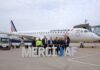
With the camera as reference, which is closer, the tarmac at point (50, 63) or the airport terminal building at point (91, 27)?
the tarmac at point (50, 63)

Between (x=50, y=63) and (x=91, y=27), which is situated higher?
(x=91, y=27)

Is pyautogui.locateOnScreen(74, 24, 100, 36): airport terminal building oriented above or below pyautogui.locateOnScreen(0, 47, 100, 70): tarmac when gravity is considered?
above

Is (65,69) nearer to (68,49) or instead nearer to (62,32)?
(68,49)

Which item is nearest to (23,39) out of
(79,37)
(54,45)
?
(79,37)

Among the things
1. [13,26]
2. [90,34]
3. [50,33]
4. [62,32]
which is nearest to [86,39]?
[90,34]

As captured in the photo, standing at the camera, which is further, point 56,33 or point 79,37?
point 56,33

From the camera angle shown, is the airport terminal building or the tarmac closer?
the tarmac

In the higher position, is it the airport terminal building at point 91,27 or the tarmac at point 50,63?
the airport terminal building at point 91,27

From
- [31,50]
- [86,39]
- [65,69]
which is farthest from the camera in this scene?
[86,39]

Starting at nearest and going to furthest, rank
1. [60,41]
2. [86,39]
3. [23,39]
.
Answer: [60,41], [86,39], [23,39]

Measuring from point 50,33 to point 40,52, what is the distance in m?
18.9

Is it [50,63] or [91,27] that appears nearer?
[50,63]

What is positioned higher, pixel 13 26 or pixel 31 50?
pixel 13 26

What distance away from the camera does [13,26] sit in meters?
58.2
